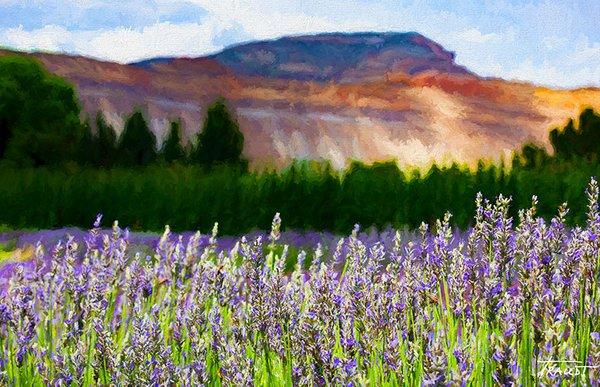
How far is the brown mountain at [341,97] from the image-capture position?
1917cm

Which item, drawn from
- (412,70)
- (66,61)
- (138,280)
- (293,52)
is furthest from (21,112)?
(138,280)

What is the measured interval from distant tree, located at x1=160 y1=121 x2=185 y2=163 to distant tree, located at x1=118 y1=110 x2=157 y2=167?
0.22 metres

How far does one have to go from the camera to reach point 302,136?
2000 cm

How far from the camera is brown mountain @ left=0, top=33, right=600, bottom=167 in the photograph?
19.2 meters

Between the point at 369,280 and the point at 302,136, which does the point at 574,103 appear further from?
the point at 369,280

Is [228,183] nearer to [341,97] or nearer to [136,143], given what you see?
[136,143]

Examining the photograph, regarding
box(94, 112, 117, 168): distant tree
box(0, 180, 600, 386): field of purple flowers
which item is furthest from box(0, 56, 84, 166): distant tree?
box(0, 180, 600, 386): field of purple flowers

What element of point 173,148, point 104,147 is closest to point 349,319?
point 173,148

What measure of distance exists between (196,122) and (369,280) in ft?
56.7

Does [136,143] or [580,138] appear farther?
[136,143]

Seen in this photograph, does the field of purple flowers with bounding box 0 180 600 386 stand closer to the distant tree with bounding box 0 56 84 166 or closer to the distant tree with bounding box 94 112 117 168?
the distant tree with bounding box 94 112 117 168

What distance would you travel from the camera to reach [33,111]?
16.5m

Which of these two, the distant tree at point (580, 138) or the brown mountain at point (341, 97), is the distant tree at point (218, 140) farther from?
the distant tree at point (580, 138)

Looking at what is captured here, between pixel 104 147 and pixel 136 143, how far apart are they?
55cm
